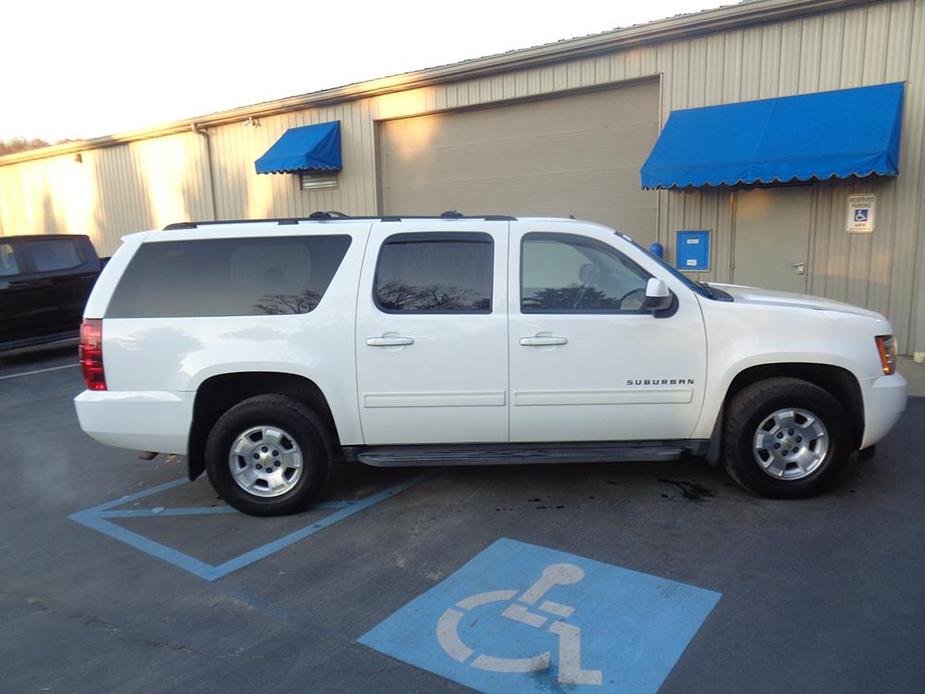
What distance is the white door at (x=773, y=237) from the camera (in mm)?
9508

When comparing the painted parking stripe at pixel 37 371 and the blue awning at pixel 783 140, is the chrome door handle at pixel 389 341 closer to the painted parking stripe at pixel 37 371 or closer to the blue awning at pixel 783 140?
the blue awning at pixel 783 140

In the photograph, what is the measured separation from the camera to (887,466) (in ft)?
17.1

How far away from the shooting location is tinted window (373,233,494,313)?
14.9 ft

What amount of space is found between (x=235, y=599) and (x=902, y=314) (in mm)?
8984

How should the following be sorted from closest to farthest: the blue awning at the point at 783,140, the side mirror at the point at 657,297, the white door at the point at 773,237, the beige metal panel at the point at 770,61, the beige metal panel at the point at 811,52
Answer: the side mirror at the point at 657,297 → the blue awning at the point at 783,140 → the beige metal panel at the point at 811,52 → the beige metal panel at the point at 770,61 → the white door at the point at 773,237

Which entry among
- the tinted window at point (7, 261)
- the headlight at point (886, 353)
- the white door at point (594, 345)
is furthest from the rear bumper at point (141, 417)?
the tinted window at point (7, 261)

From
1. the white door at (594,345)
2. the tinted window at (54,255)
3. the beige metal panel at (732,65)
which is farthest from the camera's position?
the tinted window at (54,255)

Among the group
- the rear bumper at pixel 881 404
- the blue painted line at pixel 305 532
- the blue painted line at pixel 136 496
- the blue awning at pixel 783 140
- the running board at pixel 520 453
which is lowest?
the blue painted line at pixel 136 496

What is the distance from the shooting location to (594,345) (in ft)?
14.6

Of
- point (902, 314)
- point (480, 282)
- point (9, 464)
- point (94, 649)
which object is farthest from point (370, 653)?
point (902, 314)

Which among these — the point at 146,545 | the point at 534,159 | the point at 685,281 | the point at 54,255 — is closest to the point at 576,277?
the point at 685,281

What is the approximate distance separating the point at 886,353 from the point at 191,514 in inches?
192

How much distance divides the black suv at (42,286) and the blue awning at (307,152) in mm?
4059

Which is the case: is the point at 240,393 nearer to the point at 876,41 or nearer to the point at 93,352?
the point at 93,352
